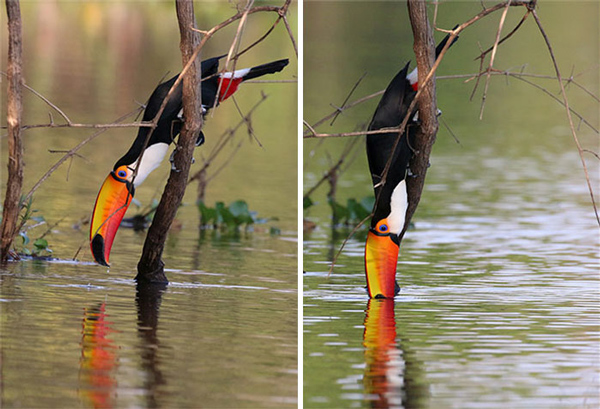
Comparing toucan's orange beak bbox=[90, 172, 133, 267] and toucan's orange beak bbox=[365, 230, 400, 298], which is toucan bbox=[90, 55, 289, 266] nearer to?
toucan's orange beak bbox=[90, 172, 133, 267]

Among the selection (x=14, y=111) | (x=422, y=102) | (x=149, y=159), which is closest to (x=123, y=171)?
(x=149, y=159)

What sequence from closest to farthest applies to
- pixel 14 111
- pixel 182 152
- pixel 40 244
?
1. pixel 182 152
2. pixel 14 111
3. pixel 40 244

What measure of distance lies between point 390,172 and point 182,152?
4.24 ft

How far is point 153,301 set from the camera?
777 cm

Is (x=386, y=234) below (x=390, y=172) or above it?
below

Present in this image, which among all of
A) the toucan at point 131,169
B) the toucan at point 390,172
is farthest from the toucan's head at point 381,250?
the toucan at point 131,169

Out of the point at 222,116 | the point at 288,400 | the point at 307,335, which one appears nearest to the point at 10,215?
the point at 307,335

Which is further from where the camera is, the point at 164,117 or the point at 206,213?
the point at 206,213

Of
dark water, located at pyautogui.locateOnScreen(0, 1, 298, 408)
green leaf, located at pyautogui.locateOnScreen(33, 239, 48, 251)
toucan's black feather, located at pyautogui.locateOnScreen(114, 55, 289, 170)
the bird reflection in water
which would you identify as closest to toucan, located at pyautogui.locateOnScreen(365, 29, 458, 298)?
dark water, located at pyautogui.locateOnScreen(0, 1, 298, 408)

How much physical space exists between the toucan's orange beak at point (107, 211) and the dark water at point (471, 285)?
1184 mm

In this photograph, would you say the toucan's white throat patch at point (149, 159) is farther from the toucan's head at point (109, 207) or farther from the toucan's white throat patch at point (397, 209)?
the toucan's white throat patch at point (397, 209)

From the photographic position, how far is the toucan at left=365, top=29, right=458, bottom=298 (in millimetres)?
7465

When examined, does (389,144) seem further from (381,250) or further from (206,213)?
(206,213)

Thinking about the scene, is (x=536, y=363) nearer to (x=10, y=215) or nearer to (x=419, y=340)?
(x=419, y=340)
